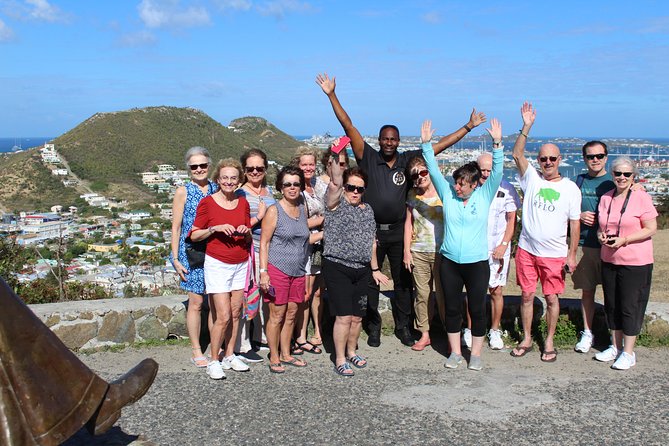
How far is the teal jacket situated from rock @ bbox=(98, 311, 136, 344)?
291 cm

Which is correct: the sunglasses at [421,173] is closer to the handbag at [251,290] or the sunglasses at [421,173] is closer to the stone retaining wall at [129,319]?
the handbag at [251,290]

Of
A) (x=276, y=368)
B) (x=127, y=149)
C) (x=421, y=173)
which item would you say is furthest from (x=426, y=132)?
(x=127, y=149)

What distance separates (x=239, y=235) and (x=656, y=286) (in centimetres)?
738

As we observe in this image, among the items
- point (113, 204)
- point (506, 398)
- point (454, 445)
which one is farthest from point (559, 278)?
point (113, 204)

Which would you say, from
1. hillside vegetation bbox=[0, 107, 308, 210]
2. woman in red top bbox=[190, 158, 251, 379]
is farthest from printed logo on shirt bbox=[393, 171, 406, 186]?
hillside vegetation bbox=[0, 107, 308, 210]

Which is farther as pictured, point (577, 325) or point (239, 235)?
point (577, 325)

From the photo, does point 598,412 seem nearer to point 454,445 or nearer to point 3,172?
point 454,445

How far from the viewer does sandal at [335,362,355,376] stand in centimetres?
498

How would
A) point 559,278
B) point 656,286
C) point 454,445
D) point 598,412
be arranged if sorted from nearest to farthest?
point 454,445, point 598,412, point 559,278, point 656,286

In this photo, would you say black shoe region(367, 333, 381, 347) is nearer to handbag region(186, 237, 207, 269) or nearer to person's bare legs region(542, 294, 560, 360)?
person's bare legs region(542, 294, 560, 360)

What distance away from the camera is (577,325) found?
595 centimetres

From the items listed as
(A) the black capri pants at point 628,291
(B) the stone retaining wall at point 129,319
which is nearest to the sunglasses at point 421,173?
(A) the black capri pants at point 628,291

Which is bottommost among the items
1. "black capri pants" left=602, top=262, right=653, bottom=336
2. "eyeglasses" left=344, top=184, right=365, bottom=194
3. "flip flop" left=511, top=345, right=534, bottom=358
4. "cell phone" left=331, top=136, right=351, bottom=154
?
"flip flop" left=511, top=345, right=534, bottom=358

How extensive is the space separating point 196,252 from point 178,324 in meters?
1.09
